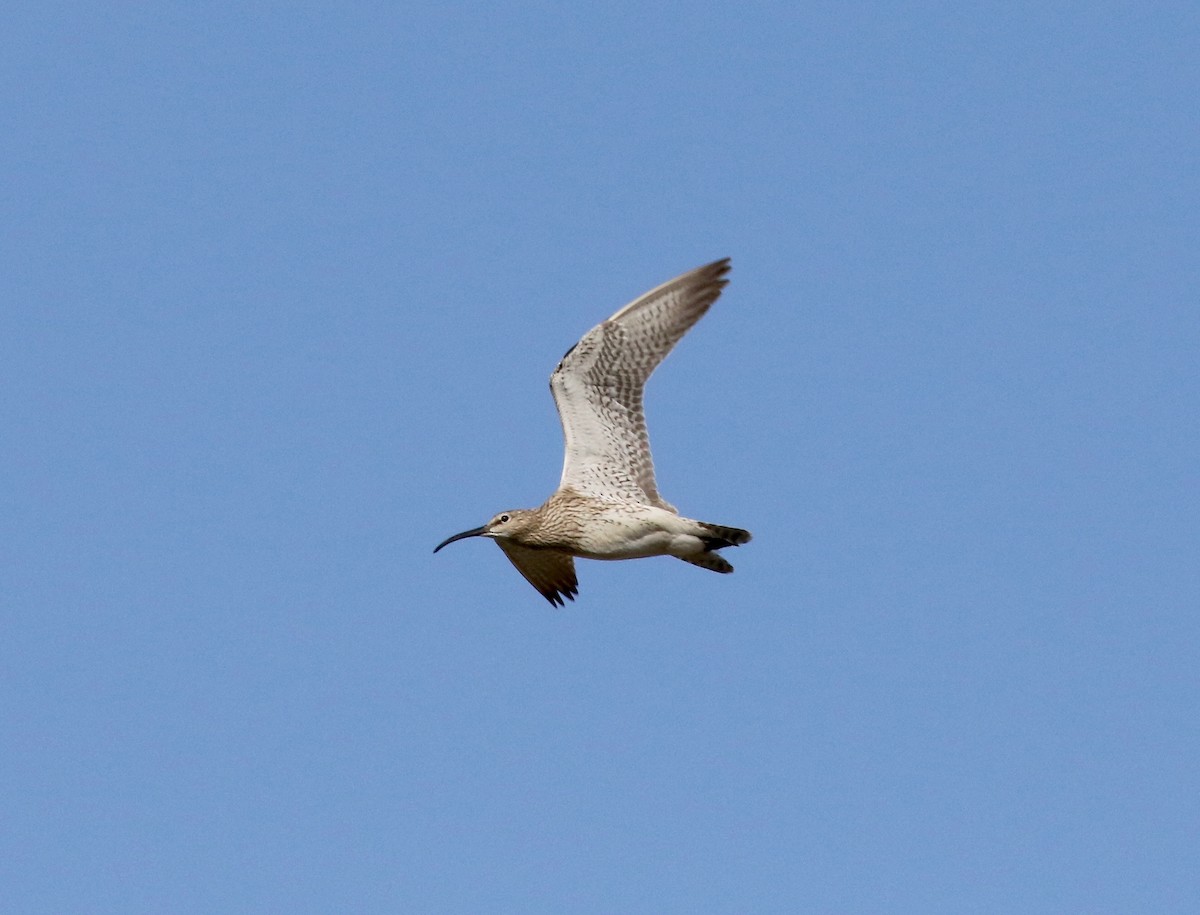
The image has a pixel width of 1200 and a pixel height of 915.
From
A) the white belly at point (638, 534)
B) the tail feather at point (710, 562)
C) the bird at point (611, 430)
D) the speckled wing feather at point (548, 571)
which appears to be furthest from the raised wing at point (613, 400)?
the speckled wing feather at point (548, 571)

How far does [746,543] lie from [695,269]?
330 centimetres

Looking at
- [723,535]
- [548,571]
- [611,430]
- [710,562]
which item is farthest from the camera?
[548,571]

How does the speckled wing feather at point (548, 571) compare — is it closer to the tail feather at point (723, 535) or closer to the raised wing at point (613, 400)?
the raised wing at point (613, 400)

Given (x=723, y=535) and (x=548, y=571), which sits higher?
(x=548, y=571)

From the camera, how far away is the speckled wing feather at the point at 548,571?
67.5ft

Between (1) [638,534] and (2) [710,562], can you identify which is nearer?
(1) [638,534]

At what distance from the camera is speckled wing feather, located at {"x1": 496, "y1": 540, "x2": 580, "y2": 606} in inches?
810

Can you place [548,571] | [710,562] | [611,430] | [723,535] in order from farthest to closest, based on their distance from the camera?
[548,571], [611,430], [710,562], [723,535]

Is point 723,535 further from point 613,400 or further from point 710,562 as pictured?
point 613,400

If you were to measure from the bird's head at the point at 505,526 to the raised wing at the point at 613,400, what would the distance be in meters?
0.60

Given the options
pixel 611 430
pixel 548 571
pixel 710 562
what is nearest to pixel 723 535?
pixel 710 562

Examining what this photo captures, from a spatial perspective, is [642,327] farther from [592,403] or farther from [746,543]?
[746,543]

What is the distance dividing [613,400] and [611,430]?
0.33 m

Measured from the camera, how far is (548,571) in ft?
68.8
